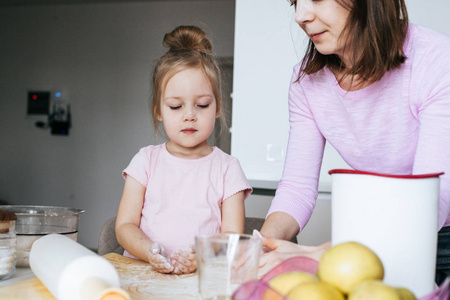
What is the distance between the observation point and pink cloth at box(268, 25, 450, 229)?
35.1 inches

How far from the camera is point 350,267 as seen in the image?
1.57 feet

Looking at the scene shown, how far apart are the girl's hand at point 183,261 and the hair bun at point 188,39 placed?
706 millimetres

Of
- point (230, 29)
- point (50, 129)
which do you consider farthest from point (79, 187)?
point (230, 29)

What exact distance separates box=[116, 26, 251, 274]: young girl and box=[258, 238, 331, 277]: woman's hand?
48 cm

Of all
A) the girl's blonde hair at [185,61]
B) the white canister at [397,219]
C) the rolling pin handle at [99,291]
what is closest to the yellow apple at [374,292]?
the white canister at [397,219]

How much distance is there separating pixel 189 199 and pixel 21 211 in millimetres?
478

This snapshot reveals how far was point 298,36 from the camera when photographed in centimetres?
251

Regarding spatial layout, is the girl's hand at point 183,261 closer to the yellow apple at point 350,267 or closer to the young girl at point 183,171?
the young girl at point 183,171

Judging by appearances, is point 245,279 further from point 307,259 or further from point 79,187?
point 79,187

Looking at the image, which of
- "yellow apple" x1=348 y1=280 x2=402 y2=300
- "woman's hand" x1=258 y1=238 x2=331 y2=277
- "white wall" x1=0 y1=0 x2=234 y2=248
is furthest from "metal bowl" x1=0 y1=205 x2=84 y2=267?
"white wall" x1=0 y1=0 x2=234 y2=248

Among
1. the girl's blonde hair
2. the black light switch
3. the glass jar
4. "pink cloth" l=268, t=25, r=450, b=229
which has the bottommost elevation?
the glass jar

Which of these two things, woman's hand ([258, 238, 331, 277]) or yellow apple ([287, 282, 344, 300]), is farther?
woman's hand ([258, 238, 331, 277])

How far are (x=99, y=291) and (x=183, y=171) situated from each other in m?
0.87

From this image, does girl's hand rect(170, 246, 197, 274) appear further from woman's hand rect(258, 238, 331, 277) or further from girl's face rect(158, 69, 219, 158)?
girl's face rect(158, 69, 219, 158)
